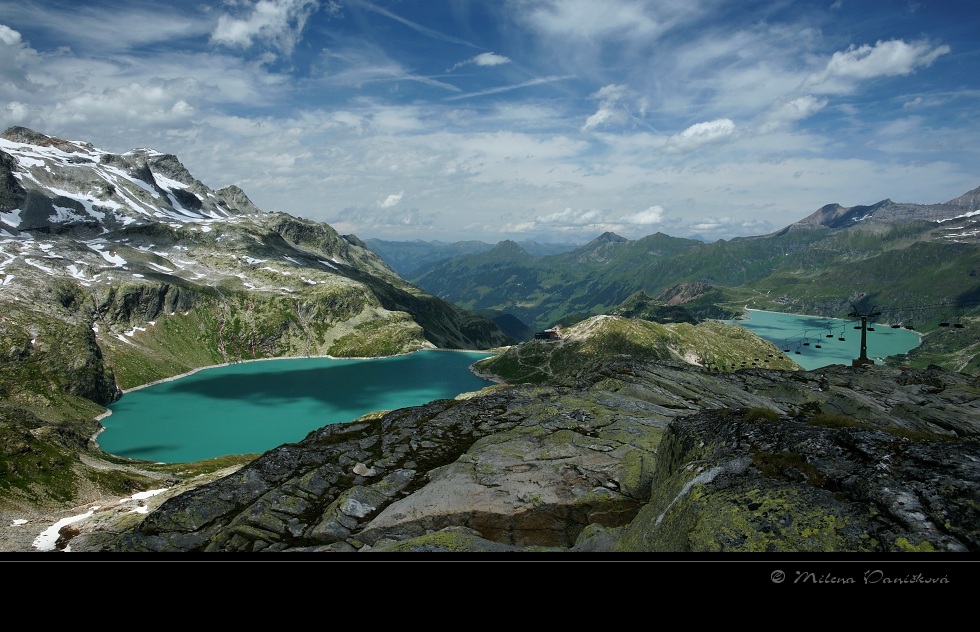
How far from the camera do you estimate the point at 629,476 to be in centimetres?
2889

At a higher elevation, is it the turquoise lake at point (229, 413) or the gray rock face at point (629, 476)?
the gray rock face at point (629, 476)

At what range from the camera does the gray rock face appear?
11266 millimetres

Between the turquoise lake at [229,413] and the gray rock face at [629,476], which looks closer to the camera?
the gray rock face at [629,476]

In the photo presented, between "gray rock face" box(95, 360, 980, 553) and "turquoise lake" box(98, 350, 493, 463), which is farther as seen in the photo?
"turquoise lake" box(98, 350, 493, 463)

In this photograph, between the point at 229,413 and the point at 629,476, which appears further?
the point at 229,413

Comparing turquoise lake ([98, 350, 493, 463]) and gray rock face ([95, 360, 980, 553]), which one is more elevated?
gray rock face ([95, 360, 980, 553])

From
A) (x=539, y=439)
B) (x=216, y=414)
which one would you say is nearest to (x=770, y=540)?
(x=539, y=439)

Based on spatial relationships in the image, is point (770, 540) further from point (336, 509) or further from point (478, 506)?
point (336, 509)

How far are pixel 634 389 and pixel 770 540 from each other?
4475 centimetres

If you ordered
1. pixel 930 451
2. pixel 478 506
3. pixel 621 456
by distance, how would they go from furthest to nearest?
pixel 621 456, pixel 478 506, pixel 930 451

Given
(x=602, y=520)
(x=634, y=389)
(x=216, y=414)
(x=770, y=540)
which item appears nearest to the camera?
(x=770, y=540)

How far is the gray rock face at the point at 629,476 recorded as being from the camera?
37.0 ft

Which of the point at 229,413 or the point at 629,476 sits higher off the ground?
the point at 629,476
